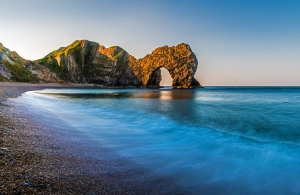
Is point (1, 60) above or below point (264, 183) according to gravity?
above

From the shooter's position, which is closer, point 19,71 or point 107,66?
point 19,71

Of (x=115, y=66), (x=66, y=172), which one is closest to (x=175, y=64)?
(x=115, y=66)

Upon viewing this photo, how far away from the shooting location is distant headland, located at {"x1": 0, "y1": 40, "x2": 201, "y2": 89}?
10738 cm

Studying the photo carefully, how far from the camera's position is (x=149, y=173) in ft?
13.1

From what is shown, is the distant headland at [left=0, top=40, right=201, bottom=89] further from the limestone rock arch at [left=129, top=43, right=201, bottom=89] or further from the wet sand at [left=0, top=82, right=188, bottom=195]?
the wet sand at [left=0, top=82, right=188, bottom=195]

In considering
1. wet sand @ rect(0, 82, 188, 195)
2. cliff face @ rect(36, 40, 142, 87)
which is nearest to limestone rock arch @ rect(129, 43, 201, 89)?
cliff face @ rect(36, 40, 142, 87)

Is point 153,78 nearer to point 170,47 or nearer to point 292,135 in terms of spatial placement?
point 170,47

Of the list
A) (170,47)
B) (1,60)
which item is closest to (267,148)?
(1,60)

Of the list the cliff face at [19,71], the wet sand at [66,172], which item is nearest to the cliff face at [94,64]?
the cliff face at [19,71]

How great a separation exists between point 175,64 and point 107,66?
52.7 m

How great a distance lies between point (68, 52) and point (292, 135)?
142 m

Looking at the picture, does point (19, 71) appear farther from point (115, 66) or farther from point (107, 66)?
point (115, 66)

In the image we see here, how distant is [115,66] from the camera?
134m

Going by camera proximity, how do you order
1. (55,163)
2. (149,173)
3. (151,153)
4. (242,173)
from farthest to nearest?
(151,153) → (242,173) → (149,173) → (55,163)
